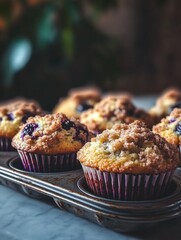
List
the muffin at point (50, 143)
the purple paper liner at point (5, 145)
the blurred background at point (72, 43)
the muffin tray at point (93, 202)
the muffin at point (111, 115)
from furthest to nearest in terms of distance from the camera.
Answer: the blurred background at point (72, 43), the muffin at point (111, 115), the purple paper liner at point (5, 145), the muffin at point (50, 143), the muffin tray at point (93, 202)

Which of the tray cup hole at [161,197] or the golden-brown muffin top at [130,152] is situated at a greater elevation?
the golden-brown muffin top at [130,152]

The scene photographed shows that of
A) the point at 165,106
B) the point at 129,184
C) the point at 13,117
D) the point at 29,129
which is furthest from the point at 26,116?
the point at 165,106

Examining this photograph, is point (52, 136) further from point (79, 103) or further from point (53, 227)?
point (79, 103)

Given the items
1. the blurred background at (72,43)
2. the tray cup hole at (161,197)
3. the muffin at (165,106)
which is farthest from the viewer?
the blurred background at (72,43)

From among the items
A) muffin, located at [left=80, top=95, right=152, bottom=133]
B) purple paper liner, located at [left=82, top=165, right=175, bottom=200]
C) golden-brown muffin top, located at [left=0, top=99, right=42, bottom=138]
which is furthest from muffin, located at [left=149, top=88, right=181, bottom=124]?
purple paper liner, located at [left=82, top=165, right=175, bottom=200]

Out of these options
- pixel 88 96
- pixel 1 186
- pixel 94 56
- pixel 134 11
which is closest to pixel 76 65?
pixel 94 56

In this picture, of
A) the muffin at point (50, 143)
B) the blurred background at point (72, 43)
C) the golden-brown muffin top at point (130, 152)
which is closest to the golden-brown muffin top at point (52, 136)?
the muffin at point (50, 143)

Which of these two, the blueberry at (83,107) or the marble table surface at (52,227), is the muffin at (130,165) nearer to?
the marble table surface at (52,227)
